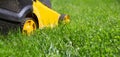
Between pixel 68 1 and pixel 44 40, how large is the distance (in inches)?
579

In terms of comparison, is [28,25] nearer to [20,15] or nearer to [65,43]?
[20,15]

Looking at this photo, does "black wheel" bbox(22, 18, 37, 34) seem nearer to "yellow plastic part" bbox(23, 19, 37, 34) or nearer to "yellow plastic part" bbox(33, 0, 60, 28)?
"yellow plastic part" bbox(23, 19, 37, 34)

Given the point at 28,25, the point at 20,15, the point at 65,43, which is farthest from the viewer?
the point at 28,25

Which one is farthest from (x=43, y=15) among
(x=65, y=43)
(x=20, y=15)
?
(x=65, y=43)

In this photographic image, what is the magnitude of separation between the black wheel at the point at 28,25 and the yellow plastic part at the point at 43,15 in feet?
0.86

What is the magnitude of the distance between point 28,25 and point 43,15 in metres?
1.04

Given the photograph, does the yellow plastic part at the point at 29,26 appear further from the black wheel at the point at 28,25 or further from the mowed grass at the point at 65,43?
the mowed grass at the point at 65,43

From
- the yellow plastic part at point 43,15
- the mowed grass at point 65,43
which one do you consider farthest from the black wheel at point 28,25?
the yellow plastic part at point 43,15

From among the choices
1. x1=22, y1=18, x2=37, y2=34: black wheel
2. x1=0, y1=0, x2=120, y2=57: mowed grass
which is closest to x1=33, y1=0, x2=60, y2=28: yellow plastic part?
x1=22, y1=18, x2=37, y2=34: black wheel

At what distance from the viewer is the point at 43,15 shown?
30.9 feet

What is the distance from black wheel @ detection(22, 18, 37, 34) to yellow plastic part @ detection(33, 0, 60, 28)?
263 mm

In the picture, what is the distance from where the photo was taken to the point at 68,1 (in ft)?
72.9

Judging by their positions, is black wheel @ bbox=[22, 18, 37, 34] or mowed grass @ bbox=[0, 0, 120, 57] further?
black wheel @ bbox=[22, 18, 37, 34]

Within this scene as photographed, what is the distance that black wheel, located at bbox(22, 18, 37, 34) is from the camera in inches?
323
